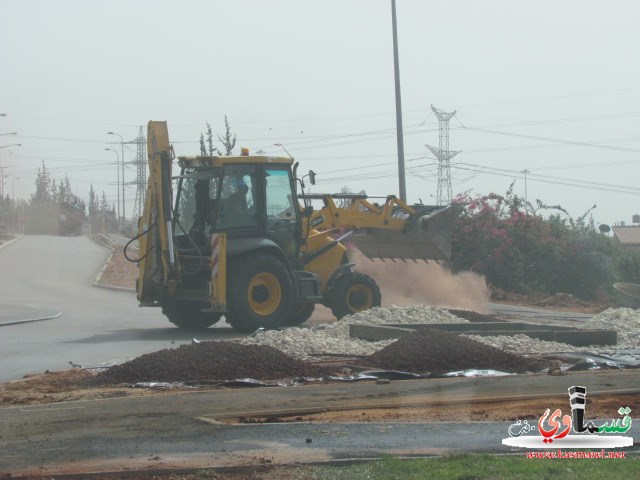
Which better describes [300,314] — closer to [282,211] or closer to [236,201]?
[282,211]

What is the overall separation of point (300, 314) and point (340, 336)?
4.64 meters

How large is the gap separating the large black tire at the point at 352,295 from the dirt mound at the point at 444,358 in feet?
24.7

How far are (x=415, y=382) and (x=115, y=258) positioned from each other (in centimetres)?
4355

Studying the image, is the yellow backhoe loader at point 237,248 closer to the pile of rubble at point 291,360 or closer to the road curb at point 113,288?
the pile of rubble at point 291,360

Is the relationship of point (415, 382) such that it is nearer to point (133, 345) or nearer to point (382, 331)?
point (382, 331)

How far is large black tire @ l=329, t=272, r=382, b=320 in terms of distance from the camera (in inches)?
827

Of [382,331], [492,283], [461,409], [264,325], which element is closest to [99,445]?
[461,409]

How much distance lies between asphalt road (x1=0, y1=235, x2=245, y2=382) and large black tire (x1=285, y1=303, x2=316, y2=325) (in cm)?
144

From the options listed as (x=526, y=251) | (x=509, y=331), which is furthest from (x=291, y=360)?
(x=526, y=251)

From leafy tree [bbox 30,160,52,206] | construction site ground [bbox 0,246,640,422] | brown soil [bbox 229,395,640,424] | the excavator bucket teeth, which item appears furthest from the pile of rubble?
leafy tree [bbox 30,160,52,206]

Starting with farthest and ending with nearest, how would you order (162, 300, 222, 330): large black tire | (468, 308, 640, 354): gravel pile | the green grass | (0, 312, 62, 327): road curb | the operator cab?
(0, 312, 62, 327): road curb
(162, 300, 222, 330): large black tire
the operator cab
(468, 308, 640, 354): gravel pile
the green grass

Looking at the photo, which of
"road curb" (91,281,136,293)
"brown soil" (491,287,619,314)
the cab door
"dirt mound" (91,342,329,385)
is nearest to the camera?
"dirt mound" (91,342,329,385)

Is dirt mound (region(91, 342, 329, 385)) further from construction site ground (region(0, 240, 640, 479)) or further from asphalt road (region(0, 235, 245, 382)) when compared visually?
asphalt road (region(0, 235, 245, 382))

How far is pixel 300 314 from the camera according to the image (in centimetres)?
2155
